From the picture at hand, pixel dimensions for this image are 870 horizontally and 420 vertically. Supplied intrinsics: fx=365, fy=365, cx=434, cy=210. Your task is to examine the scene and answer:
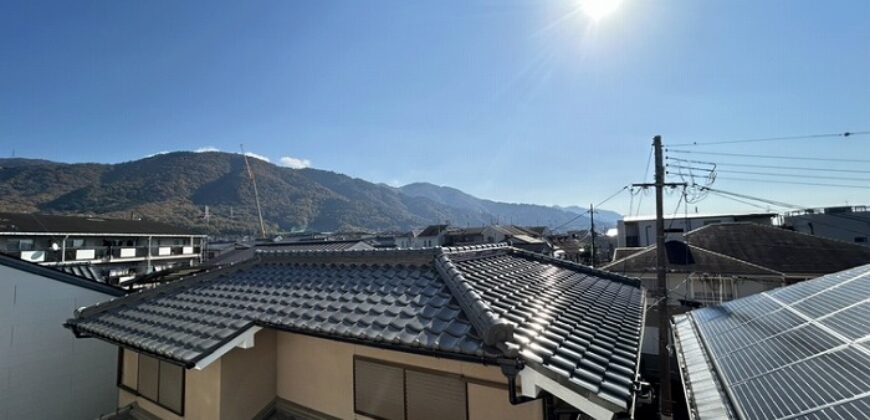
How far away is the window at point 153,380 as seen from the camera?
19.6 ft

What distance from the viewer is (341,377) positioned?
199 inches

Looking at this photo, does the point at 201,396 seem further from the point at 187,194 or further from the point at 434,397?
the point at 187,194

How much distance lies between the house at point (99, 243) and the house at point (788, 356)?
2893 cm

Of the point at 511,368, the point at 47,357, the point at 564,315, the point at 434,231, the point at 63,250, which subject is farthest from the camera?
the point at 434,231

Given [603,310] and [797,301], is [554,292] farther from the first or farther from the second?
[797,301]

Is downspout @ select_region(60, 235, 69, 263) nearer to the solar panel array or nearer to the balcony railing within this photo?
the balcony railing

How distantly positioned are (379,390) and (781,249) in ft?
82.4

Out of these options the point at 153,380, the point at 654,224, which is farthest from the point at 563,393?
the point at 654,224

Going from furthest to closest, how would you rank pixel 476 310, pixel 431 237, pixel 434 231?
pixel 434 231, pixel 431 237, pixel 476 310

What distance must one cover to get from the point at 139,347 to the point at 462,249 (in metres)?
5.01

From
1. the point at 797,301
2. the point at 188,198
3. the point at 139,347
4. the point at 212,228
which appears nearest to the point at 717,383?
the point at 797,301

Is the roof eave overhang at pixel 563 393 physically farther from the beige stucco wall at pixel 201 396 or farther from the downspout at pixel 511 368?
the beige stucco wall at pixel 201 396

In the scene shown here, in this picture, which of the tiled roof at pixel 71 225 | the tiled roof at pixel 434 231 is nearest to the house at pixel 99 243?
the tiled roof at pixel 71 225

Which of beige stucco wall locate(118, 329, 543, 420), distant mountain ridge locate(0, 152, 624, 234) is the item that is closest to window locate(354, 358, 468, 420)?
beige stucco wall locate(118, 329, 543, 420)
